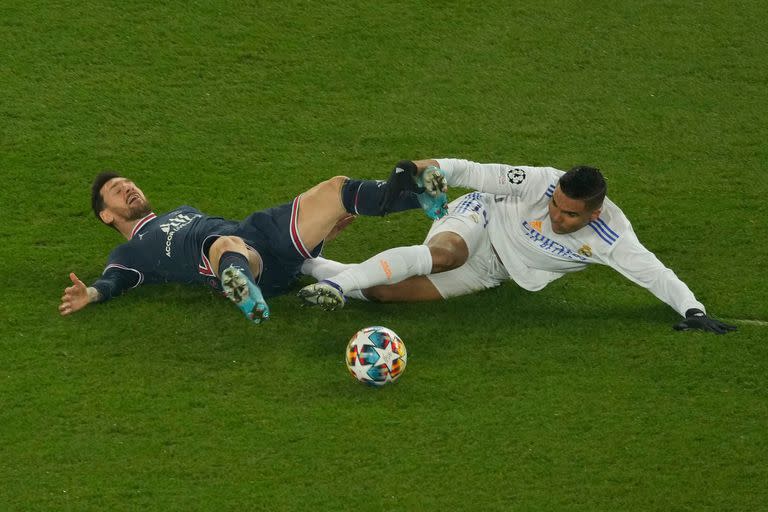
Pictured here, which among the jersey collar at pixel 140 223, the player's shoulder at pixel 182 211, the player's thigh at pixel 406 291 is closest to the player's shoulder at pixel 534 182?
the player's thigh at pixel 406 291

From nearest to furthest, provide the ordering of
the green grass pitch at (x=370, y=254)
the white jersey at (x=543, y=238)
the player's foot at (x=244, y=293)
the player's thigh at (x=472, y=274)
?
the green grass pitch at (x=370, y=254)
the player's foot at (x=244, y=293)
the white jersey at (x=543, y=238)
the player's thigh at (x=472, y=274)

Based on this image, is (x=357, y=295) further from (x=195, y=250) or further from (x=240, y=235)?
(x=195, y=250)

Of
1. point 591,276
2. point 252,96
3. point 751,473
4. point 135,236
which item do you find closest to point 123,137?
point 252,96

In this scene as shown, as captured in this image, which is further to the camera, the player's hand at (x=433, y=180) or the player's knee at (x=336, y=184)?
the player's knee at (x=336, y=184)

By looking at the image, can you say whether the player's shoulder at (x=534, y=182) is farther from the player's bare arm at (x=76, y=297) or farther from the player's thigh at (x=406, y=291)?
the player's bare arm at (x=76, y=297)

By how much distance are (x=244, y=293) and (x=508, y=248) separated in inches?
74.3

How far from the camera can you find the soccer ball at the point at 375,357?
6.48m

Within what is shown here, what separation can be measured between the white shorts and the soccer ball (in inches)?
40.4

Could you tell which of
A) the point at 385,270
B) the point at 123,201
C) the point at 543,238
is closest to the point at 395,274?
the point at 385,270

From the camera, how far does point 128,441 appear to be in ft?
20.1

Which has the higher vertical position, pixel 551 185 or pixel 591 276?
pixel 551 185

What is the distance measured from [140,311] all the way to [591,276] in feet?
9.70

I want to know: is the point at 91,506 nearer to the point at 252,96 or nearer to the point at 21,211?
the point at 21,211

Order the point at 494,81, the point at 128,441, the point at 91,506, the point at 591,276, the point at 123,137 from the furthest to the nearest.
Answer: the point at 494,81
the point at 123,137
the point at 591,276
the point at 128,441
the point at 91,506
